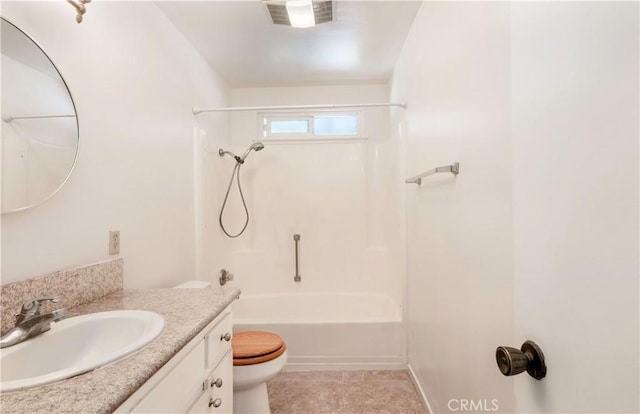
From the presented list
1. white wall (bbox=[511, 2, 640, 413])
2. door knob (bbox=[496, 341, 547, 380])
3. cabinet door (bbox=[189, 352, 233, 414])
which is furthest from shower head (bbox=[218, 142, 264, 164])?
door knob (bbox=[496, 341, 547, 380])

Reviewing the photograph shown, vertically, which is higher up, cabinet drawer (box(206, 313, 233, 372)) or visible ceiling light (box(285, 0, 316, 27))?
visible ceiling light (box(285, 0, 316, 27))

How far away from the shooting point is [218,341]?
1118 mm

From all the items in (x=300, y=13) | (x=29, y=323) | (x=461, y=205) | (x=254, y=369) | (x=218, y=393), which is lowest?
(x=254, y=369)

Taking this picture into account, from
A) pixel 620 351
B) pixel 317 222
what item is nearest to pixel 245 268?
pixel 317 222

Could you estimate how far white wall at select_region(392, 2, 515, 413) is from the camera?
96 centimetres

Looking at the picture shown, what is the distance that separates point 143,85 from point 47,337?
1.31 m

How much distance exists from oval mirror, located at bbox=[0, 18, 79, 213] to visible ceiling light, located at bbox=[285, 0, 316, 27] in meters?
1.26

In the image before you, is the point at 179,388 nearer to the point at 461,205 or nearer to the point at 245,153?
the point at 461,205

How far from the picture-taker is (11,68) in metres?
0.92

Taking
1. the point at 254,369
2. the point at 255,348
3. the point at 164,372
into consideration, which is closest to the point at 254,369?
the point at 254,369

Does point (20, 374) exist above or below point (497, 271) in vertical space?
below

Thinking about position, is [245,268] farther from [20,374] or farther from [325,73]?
[20,374]

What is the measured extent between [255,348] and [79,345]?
2.82 feet

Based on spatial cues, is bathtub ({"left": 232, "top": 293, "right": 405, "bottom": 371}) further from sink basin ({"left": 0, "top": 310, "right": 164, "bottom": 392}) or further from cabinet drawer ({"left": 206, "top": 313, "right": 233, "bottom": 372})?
sink basin ({"left": 0, "top": 310, "right": 164, "bottom": 392})
